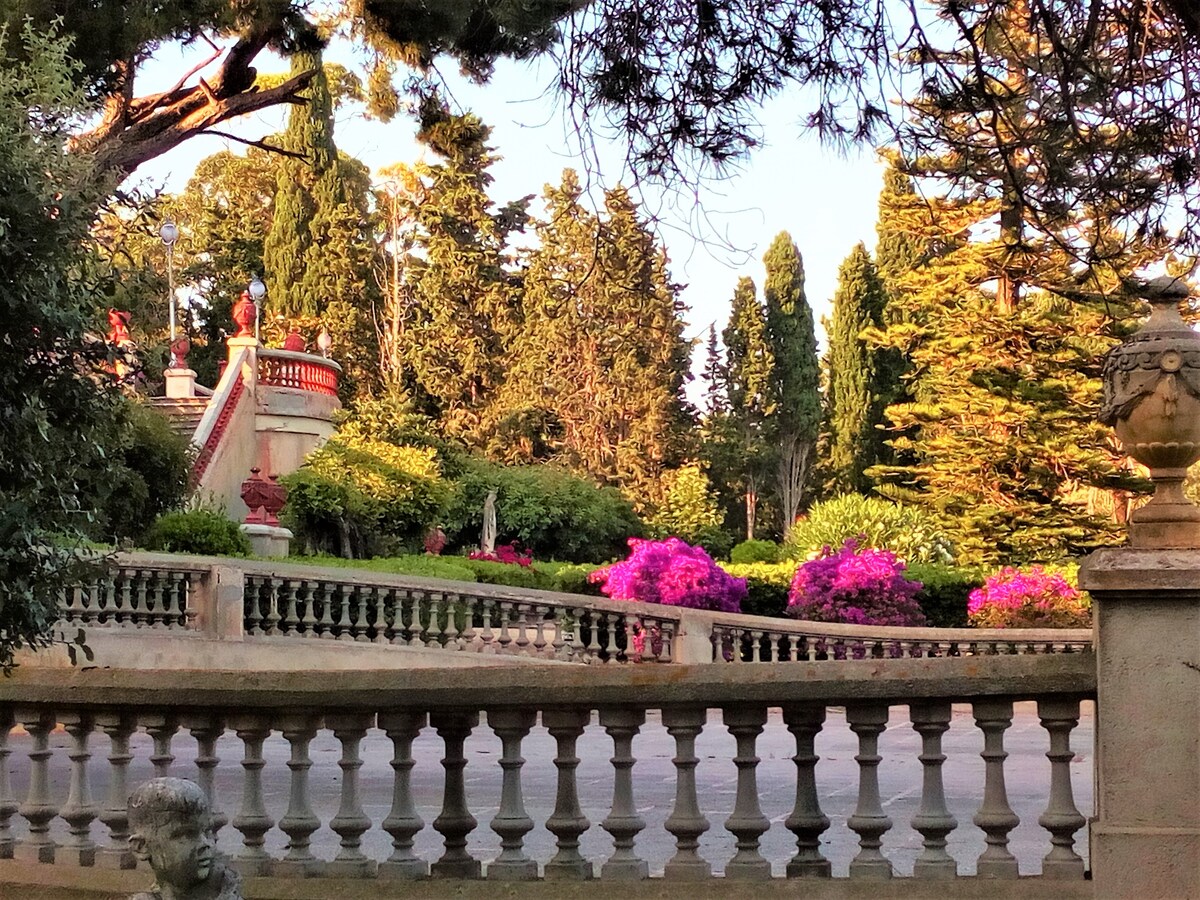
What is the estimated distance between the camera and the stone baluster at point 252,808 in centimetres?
482

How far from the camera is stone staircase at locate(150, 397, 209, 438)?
28234 mm

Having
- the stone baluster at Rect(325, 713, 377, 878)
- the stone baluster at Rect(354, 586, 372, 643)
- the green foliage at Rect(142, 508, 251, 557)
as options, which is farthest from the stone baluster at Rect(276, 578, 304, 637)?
the stone baluster at Rect(325, 713, 377, 878)

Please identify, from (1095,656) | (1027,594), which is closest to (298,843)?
(1095,656)

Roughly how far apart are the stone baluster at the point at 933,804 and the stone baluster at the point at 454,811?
1.50m

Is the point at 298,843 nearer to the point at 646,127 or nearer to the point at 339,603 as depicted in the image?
the point at 646,127

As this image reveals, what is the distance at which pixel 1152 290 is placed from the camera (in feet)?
15.1

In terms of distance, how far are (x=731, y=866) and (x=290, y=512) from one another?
20.7 metres

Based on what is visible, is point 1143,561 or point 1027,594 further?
Answer: point 1027,594

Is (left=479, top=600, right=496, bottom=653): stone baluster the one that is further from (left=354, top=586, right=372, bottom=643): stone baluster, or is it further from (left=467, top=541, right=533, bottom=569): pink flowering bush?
(left=467, top=541, right=533, bottom=569): pink flowering bush

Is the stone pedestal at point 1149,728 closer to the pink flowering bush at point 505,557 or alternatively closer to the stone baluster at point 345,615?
the stone baluster at point 345,615

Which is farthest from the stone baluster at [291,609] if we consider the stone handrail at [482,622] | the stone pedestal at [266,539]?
the stone pedestal at [266,539]

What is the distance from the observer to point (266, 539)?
20641mm

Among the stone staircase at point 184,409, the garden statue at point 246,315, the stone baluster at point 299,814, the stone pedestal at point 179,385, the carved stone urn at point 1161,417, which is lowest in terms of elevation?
the stone baluster at point 299,814

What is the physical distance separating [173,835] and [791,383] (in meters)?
40.5
